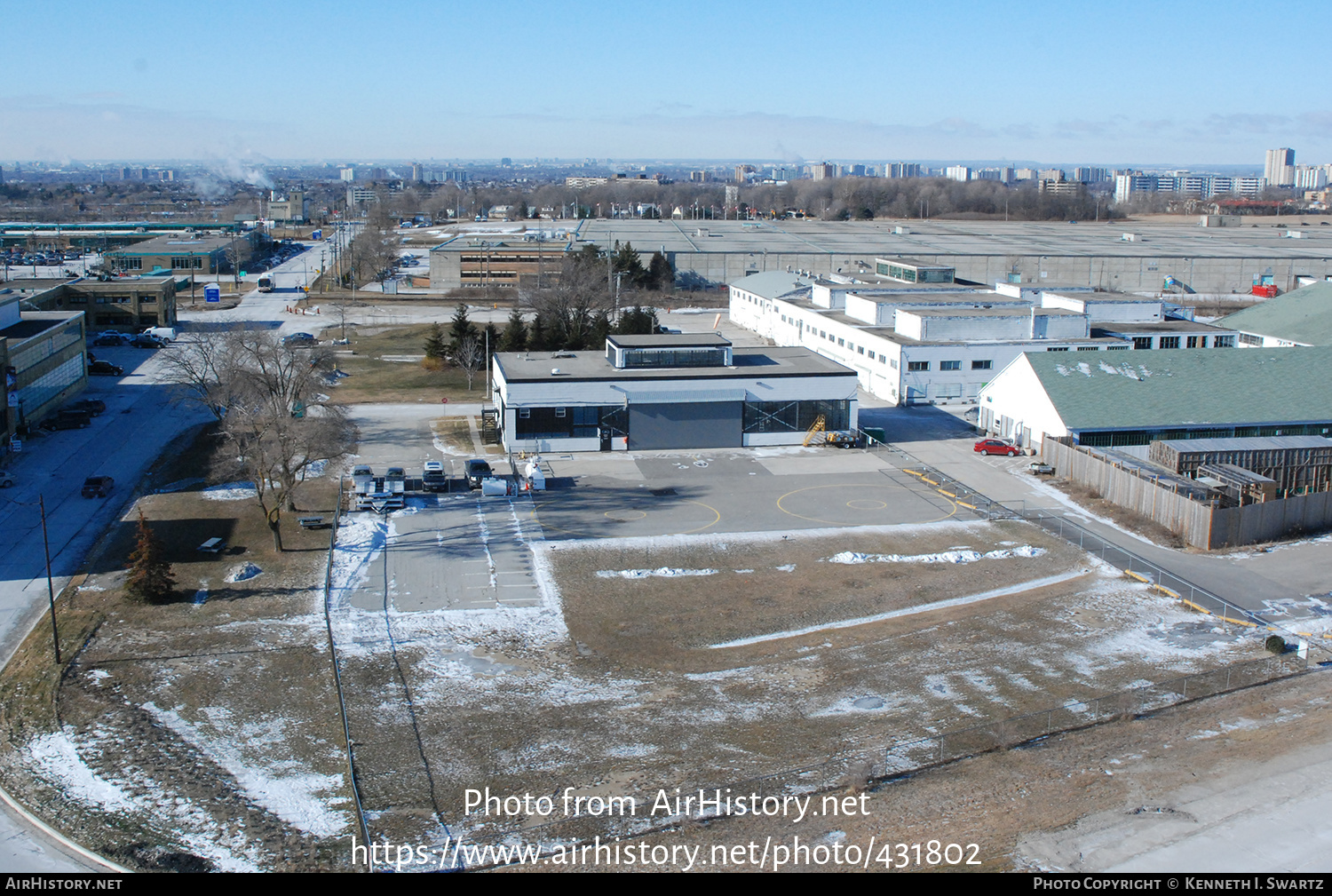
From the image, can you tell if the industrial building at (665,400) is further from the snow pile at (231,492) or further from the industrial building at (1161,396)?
the snow pile at (231,492)

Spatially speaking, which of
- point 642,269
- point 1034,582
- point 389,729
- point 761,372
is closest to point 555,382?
point 761,372

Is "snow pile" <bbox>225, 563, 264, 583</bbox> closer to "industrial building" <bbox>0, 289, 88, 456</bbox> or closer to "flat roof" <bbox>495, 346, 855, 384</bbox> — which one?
"flat roof" <bbox>495, 346, 855, 384</bbox>

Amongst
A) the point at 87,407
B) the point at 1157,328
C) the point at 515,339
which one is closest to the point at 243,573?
the point at 87,407

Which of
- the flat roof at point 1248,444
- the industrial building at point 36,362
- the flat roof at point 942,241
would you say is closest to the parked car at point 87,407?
the industrial building at point 36,362

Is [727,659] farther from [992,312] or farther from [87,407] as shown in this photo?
[87,407]

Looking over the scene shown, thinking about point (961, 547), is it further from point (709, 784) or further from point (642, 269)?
point (642, 269)

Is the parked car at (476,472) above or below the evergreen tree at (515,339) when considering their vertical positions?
below
